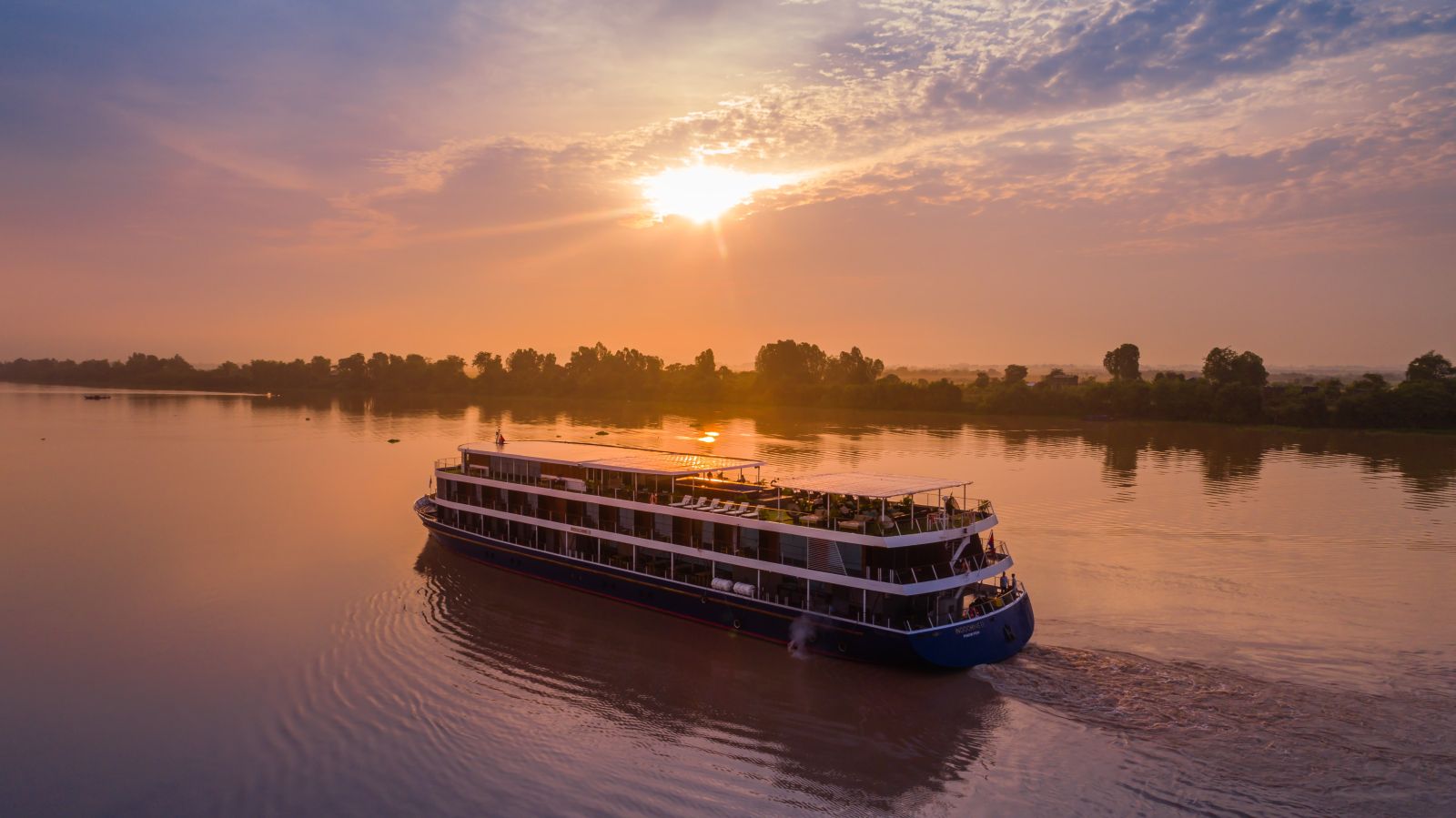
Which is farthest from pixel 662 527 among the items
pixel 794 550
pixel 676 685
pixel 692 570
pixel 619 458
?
pixel 676 685

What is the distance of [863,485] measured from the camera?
27.7 meters

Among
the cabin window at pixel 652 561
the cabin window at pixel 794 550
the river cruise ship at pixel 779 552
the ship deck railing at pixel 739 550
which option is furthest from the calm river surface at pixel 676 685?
the cabin window at pixel 794 550

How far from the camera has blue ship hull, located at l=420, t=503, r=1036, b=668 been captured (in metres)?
24.5

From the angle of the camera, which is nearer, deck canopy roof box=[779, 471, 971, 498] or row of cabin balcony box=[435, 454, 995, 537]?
deck canopy roof box=[779, 471, 971, 498]

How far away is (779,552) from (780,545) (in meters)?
0.24

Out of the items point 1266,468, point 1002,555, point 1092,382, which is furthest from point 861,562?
point 1092,382

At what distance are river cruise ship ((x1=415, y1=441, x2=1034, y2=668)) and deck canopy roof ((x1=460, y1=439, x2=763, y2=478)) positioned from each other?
128mm

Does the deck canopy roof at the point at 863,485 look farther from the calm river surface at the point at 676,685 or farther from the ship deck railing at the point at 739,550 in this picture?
the calm river surface at the point at 676,685

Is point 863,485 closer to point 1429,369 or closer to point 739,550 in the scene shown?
point 739,550

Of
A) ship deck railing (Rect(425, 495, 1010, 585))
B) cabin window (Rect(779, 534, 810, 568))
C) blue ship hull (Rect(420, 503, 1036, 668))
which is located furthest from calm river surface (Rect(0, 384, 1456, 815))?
cabin window (Rect(779, 534, 810, 568))

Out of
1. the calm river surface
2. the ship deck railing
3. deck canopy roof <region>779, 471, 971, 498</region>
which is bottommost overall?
the calm river surface

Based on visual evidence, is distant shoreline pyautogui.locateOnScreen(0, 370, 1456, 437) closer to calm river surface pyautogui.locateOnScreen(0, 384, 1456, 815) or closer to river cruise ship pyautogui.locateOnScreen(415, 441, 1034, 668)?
calm river surface pyautogui.locateOnScreen(0, 384, 1456, 815)

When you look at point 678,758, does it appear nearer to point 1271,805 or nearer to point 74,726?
point 1271,805

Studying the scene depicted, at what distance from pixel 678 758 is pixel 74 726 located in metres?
16.3
